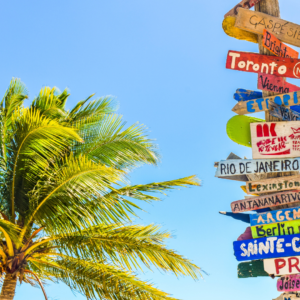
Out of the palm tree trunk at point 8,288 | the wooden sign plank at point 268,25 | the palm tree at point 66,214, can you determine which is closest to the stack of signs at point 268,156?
the wooden sign plank at point 268,25

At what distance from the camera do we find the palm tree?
21.8 feet

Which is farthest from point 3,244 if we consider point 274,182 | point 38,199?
point 274,182

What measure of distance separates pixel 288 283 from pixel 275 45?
10.6 ft

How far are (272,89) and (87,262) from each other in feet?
14.7

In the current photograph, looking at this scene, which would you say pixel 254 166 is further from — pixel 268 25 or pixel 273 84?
pixel 268 25

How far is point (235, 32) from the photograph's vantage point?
586 cm

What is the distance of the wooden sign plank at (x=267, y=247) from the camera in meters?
4.68

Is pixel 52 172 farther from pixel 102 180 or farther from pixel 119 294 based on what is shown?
pixel 119 294

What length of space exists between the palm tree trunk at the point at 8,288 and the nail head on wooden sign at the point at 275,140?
493 cm

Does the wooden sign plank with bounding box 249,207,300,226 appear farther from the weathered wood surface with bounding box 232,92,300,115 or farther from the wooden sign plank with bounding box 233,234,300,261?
the weathered wood surface with bounding box 232,92,300,115

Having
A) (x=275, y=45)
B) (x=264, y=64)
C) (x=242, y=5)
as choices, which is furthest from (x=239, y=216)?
(x=242, y=5)

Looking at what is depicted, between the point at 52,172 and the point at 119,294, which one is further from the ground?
the point at 52,172

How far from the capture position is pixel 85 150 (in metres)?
8.30

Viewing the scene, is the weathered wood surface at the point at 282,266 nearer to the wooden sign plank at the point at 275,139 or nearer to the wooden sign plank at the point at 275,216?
the wooden sign plank at the point at 275,216
